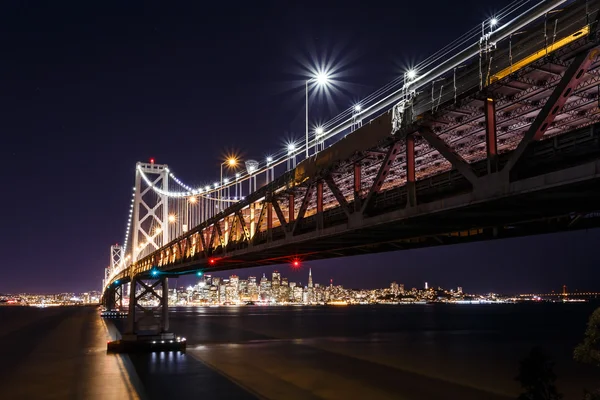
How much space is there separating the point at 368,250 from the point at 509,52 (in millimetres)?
13636

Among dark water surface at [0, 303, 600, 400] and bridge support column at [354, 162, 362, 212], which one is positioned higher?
bridge support column at [354, 162, 362, 212]

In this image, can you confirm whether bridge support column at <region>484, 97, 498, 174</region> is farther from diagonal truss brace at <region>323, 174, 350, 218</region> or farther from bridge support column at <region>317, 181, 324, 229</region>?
bridge support column at <region>317, 181, 324, 229</region>

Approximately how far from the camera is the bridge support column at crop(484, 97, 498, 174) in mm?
11930

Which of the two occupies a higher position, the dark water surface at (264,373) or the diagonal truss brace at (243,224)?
the diagonal truss brace at (243,224)

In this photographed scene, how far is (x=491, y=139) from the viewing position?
12.0 m

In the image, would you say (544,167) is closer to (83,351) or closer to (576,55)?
(576,55)

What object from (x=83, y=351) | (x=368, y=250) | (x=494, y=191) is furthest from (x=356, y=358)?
(x=494, y=191)

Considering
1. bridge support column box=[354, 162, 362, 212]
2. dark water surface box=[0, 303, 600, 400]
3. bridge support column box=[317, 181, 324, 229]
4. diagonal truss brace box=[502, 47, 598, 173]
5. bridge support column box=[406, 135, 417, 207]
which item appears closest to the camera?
diagonal truss brace box=[502, 47, 598, 173]

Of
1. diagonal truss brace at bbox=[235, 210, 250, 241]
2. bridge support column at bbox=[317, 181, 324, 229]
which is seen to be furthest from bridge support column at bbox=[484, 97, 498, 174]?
diagonal truss brace at bbox=[235, 210, 250, 241]

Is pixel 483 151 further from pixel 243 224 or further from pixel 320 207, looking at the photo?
pixel 243 224

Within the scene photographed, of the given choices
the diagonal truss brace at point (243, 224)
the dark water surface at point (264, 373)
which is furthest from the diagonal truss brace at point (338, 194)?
the dark water surface at point (264, 373)

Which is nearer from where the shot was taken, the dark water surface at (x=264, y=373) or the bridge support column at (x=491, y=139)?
the bridge support column at (x=491, y=139)

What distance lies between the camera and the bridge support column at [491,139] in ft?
39.1

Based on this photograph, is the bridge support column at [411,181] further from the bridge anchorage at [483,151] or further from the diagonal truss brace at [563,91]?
the diagonal truss brace at [563,91]
